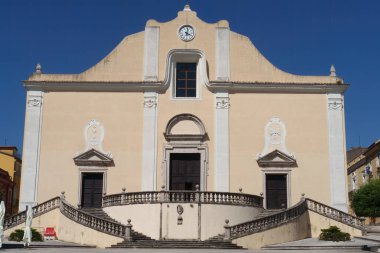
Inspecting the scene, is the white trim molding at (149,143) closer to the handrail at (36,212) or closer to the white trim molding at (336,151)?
the handrail at (36,212)

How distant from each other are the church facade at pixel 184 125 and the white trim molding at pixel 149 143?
50 millimetres

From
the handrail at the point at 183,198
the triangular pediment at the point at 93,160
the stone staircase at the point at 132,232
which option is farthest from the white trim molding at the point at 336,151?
the triangular pediment at the point at 93,160

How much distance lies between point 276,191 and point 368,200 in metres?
11.1

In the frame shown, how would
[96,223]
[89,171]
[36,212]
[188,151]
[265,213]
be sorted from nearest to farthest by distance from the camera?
[96,223], [265,213], [36,212], [89,171], [188,151]

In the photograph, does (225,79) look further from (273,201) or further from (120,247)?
(120,247)

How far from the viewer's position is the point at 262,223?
72.4 ft

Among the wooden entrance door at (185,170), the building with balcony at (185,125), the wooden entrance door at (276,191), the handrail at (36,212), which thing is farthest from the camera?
the wooden entrance door at (185,170)

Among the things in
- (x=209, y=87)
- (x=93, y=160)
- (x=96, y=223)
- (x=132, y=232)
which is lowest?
(x=132, y=232)

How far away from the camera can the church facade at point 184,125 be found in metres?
27.1

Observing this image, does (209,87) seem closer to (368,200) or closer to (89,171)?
(89,171)

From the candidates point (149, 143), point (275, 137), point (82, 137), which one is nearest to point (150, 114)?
point (149, 143)

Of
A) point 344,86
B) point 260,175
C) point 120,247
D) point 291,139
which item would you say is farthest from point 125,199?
point 344,86

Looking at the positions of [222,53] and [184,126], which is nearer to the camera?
[184,126]

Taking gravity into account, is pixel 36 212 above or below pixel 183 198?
below
